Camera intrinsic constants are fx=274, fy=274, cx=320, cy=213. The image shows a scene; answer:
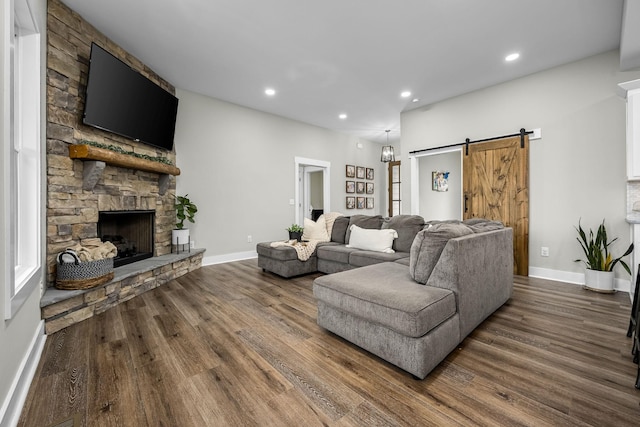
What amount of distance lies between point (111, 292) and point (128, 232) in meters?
1.16

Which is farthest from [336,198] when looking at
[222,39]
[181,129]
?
[222,39]

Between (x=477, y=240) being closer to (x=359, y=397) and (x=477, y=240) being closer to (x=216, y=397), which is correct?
(x=359, y=397)

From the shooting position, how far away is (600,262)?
10.4 ft

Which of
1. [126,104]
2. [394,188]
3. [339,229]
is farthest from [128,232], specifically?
[394,188]

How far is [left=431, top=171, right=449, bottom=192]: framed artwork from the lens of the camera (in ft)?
21.2

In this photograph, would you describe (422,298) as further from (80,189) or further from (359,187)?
(359,187)

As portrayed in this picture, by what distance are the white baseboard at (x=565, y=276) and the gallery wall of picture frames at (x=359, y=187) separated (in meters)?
→ 4.12

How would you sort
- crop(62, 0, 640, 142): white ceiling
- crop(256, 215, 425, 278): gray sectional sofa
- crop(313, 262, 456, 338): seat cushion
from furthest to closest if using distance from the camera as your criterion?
crop(256, 215, 425, 278): gray sectional sofa → crop(62, 0, 640, 142): white ceiling → crop(313, 262, 456, 338): seat cushion

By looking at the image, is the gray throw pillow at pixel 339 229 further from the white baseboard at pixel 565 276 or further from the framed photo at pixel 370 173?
the framed photo at pixel 370 173

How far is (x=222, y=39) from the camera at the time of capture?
3020 mm

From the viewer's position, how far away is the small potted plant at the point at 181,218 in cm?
407

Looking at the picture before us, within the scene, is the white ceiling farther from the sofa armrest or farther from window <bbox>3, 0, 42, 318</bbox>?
the sofa armrest

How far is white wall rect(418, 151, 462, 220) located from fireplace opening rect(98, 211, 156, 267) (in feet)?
17.7

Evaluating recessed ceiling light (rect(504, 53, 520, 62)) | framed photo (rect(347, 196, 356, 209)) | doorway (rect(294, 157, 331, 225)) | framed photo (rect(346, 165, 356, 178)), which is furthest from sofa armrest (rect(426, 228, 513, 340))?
framed photo (rect(346, 165, 356, 178))
